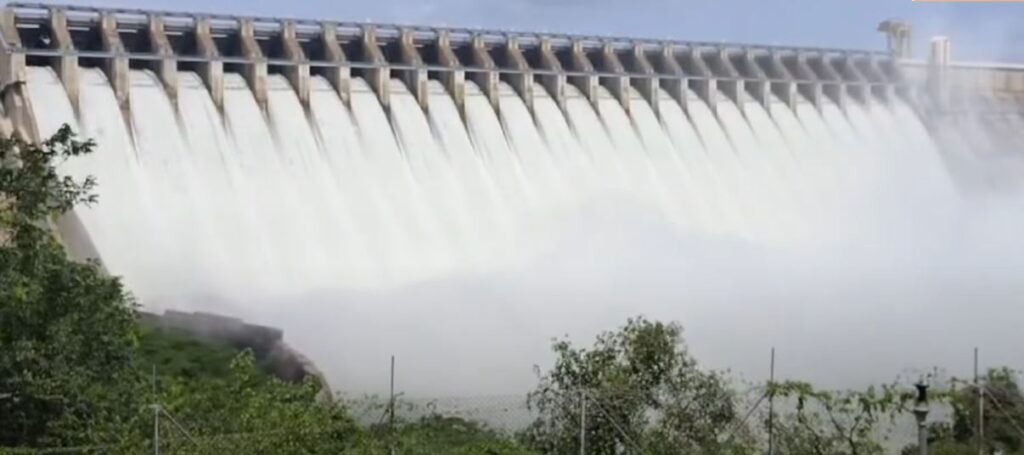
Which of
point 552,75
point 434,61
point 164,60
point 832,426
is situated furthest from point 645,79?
point 832,426

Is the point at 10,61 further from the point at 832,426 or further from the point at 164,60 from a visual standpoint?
the point at 832,426

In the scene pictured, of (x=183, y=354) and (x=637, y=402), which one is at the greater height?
(x=183, y=354)

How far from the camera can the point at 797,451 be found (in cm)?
1484

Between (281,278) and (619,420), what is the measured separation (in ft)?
56.1

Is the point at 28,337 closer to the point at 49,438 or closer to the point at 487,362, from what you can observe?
the point at 49,438

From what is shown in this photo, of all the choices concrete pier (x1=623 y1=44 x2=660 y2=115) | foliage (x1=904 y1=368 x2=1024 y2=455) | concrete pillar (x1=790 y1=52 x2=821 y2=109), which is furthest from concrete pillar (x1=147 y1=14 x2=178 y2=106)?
foliage (x1=904 y1=368 x2=1024 y2=455)

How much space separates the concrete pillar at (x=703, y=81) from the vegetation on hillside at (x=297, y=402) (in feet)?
85.9

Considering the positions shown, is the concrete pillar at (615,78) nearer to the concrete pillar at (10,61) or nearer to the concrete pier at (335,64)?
the concrete pier at (335,64)

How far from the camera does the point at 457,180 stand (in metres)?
35.2

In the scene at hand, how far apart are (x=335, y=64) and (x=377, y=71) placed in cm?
107

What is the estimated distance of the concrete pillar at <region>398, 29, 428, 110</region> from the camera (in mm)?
35750

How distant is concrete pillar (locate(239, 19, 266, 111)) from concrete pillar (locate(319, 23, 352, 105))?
68.4 inches

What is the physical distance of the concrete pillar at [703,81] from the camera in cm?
4219

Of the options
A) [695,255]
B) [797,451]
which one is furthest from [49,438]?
[695,255]
